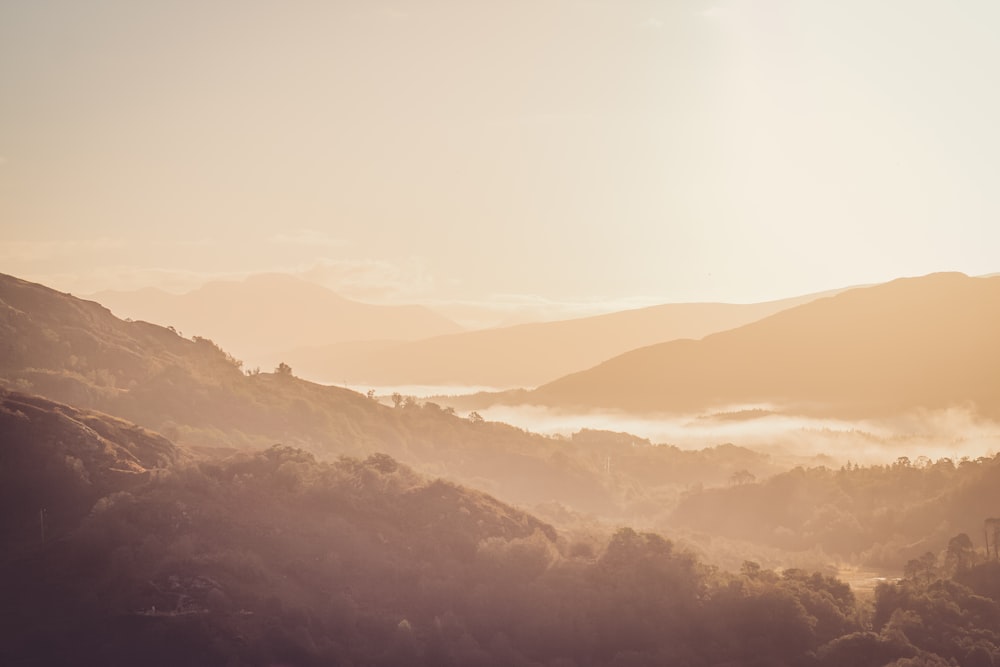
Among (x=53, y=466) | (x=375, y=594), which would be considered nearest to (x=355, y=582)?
(x=375, y=594)

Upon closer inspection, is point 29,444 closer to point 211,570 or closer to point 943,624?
point 211,570

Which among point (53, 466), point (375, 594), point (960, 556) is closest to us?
point (375, 594)

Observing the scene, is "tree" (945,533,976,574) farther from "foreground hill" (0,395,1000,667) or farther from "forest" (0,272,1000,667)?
"foreground hill" (0,395,1000,667)

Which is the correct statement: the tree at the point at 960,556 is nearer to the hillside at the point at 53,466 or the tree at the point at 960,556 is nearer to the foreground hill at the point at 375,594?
the foreground hill at the point at 375,594

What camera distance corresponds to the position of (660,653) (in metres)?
93.6

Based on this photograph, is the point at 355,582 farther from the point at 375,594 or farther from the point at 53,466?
the point at 53,466

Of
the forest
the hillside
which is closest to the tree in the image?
the forest

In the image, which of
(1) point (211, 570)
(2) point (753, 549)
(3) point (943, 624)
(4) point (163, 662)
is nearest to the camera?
(4) point (163, 662)

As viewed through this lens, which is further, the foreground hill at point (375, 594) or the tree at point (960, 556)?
the tree at point (960, 556)

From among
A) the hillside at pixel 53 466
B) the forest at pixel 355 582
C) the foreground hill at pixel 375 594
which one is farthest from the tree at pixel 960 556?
the hillside at pixel 53 466

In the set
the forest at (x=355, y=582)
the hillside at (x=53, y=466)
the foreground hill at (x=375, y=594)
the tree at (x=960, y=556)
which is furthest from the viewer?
the tree at (x=960, y=556)

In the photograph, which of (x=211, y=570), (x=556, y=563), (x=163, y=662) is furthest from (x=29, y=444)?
(x=556, y=563)

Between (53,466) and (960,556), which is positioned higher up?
(53,466)

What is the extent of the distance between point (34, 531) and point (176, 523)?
13.8 meters
